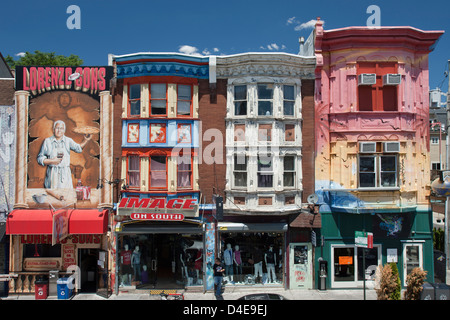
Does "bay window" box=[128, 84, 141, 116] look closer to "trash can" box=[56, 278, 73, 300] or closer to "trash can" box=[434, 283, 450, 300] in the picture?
"trash can" box=[56, 278, 73, 300]

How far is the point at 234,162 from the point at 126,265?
281 inches

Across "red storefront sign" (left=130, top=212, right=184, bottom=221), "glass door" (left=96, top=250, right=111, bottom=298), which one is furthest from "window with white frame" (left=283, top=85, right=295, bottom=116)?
"glass door" (left=96, top=250, right=111, bottom=298)

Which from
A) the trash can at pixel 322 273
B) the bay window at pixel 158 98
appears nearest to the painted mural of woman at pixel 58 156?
the bay window at pixel 158 98

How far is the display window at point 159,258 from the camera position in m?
17.1

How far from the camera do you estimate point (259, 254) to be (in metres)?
17.4

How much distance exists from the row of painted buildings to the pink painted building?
63 mm

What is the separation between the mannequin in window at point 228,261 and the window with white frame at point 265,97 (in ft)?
22.1

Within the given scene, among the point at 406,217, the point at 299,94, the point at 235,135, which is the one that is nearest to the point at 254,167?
the point at 235,135

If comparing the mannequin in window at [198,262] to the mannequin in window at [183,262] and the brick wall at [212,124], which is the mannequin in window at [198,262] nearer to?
the mannequin in window at [183,262]

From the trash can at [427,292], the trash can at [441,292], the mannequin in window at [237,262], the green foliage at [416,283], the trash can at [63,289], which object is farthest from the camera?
the mannequin in window at [237,262]

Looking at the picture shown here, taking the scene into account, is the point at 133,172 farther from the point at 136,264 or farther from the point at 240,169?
the point at 240,169

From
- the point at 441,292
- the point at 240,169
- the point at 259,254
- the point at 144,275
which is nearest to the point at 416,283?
the point at 441,292

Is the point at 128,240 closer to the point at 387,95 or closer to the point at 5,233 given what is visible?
the point at 5,233

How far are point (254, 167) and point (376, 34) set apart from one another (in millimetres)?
8624
